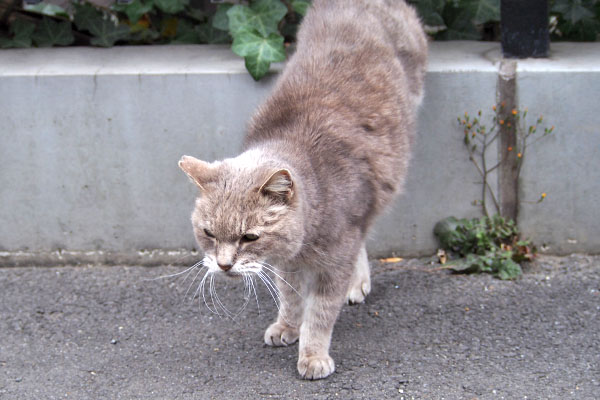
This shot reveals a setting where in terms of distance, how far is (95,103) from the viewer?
437 cm

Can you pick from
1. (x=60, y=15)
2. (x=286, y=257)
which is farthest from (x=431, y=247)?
(x=60, y=15)

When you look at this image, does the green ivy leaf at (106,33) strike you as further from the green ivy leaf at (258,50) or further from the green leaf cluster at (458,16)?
the green leaf cluster at (458,16)

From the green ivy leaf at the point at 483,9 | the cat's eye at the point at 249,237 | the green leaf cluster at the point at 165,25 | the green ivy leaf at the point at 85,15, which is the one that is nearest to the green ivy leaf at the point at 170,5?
the green leaf cluster at the point at 165,25

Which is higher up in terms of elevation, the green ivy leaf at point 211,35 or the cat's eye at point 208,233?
the green ivy leaf at point 211,35

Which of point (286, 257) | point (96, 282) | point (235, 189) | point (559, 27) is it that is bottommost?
point (96, 282)

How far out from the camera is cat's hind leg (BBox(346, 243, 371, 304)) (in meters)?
4.05

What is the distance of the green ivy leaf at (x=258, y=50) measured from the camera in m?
4.29

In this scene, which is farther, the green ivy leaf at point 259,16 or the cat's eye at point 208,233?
the green ivy leaf at point 259,16

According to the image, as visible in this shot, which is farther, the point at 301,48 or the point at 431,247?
the point at 431,247

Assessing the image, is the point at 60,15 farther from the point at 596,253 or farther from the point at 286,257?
the point at 596,253

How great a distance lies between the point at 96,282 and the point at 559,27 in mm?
3541

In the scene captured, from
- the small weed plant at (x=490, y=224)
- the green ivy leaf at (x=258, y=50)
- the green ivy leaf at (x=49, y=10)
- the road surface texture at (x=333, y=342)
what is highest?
the green ivy leaf at (x=49, y=10)

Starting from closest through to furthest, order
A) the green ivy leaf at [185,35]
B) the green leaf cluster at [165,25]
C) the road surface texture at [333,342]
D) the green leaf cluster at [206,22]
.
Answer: the road surface texture at [333,342] → the green leaf cluster at [165,25] → the green leaf cluster at [206,22] → the green ivy leaf at [185,35]

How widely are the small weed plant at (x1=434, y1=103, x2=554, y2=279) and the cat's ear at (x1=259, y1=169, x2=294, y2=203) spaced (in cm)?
161
